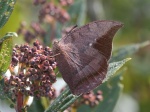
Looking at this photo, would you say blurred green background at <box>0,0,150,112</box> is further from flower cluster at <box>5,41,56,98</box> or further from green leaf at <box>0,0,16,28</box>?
flower cluster at <box>5,41,56,98</box>

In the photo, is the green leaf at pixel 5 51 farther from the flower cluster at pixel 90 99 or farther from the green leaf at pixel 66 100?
the flower cluster at pixel 90 99

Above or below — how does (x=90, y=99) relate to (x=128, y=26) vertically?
below

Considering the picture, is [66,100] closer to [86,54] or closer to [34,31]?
[86,54]

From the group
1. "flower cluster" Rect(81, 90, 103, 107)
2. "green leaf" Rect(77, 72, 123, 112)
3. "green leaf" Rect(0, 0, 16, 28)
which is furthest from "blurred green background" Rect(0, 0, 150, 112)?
"green leaf" Rect(0, 0, 16, 28)

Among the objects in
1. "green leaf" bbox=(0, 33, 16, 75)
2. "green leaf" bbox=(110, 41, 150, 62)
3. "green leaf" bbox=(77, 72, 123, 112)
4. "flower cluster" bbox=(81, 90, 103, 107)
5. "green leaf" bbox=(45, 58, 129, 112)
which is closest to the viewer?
"green leaf" bbox=(0, 33, 16, 75)

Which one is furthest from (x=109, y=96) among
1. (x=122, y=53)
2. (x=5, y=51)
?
(x=5, y=51)

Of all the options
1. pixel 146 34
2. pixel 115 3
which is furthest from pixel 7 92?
pixel 115 3

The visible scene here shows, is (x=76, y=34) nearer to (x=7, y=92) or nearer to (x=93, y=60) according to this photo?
(x=93, y=60)

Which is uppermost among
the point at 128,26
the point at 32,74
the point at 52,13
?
the point at 128,26
